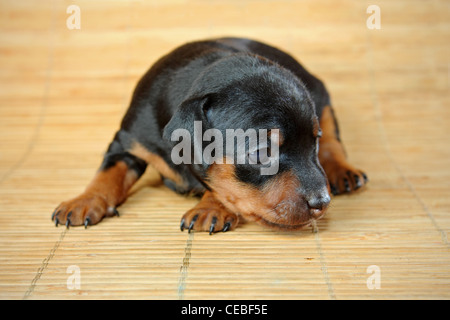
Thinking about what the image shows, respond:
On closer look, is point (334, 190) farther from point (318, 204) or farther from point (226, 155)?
point (226, 155)

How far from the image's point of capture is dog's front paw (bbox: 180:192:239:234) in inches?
135

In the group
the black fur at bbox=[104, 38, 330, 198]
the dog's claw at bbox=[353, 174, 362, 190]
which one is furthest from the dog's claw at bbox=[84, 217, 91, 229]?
the dog's claw at bbox=[353, 174, 362, 190]

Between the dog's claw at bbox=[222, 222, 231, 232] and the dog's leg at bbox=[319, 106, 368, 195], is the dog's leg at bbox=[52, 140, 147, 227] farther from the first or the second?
the dog's leg at bbox=[319, 106, 368, 195]

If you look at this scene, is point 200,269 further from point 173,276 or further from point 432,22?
point 432,22

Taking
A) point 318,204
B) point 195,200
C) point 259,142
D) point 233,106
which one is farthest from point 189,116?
point 195,200

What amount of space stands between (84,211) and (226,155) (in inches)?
37.5

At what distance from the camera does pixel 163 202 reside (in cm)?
400

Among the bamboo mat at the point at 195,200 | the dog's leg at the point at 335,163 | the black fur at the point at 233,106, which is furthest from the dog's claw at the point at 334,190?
the black fur at the point at 233,106

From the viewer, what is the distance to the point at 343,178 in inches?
162

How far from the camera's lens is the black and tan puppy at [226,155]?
10.5 feet

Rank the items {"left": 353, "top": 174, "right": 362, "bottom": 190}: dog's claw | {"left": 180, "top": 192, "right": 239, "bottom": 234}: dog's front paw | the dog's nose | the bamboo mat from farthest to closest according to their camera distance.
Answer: {"left": 353, "top": 174, "right": 362, "bottom": 190}: dog's claw → {"left": 180, "top": 192, "right": 239, "bottom": 234}: dog's front paw → the dog's nose → the bamboo mat

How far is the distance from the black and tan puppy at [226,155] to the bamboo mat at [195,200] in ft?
0.48

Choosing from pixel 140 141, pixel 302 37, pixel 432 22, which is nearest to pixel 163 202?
pixel 140 141

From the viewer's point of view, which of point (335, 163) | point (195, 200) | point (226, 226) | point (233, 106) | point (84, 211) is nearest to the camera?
point (233, 106)
